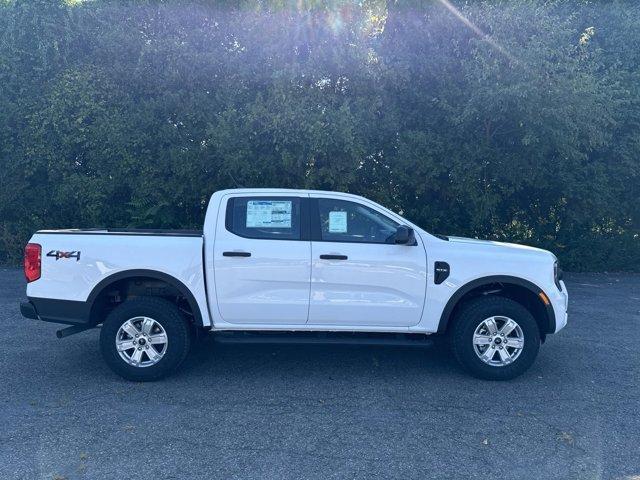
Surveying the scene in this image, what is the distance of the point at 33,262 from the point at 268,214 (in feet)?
7.31

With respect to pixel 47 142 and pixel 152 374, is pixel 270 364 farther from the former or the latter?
pixel 47 142

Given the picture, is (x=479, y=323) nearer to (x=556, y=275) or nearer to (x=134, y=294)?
(x=556, y=275)

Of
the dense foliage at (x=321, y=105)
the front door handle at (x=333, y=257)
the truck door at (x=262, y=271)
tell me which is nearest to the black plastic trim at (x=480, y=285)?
the front door handle at (x=333, y=257)

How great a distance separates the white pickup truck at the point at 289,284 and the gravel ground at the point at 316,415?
0.40 m

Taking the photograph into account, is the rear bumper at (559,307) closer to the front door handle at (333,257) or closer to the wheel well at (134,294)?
the front door handle at (333,257)

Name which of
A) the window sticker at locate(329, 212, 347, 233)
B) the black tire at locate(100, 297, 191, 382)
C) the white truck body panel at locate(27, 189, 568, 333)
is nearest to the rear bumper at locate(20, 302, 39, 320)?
the white truck body panel at locate(27, 189, 568, 333)

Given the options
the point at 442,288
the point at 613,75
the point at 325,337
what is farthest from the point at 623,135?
the point at 325,337

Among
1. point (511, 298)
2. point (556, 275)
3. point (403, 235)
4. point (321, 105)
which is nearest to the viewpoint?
point (403, 235)

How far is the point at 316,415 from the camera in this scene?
5438 millimetres

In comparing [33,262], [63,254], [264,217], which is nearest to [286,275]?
[264,217]

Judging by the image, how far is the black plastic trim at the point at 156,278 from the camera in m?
6.13

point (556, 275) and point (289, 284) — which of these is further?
point (556, 275)

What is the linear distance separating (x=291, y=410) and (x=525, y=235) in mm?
8324

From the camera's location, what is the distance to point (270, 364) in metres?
6.79
